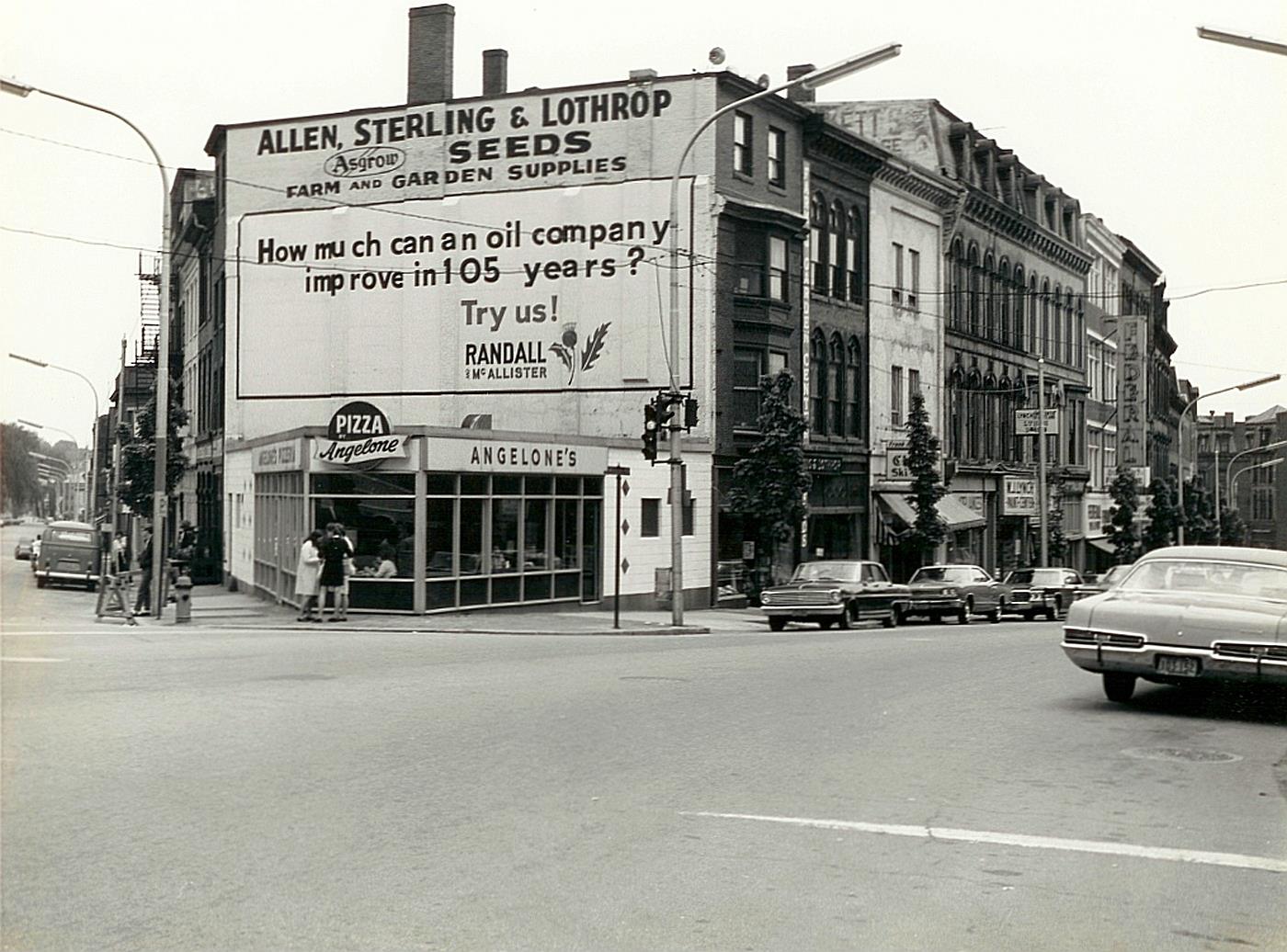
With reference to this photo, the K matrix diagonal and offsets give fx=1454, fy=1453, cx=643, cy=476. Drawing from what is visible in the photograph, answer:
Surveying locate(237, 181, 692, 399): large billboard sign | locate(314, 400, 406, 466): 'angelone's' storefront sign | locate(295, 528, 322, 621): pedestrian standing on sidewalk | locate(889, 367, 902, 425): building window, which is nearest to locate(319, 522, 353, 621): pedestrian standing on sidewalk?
locate(295, 528, 322, 621): pedestrian standing on sidewalk

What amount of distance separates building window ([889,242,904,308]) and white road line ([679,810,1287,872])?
1497 inches

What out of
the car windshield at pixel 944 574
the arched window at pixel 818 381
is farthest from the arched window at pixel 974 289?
the car windshield at pixel 944 574

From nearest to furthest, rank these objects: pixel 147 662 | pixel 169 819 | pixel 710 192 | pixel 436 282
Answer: pixel 169 819
pixel 147 662
pixel 710 192
pixel 436 282

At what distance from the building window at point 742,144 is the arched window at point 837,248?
489 centimetres

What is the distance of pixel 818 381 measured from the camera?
40844 millimetres

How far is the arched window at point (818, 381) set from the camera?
4034 cm

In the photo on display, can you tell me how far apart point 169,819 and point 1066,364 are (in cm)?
5921

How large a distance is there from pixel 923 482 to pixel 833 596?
13340 mm

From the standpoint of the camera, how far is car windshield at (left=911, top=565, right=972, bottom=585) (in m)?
35.5

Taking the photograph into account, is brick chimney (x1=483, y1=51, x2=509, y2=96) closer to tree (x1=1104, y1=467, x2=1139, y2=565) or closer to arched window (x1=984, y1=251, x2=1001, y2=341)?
arched window (x1=984, y1=251, x2=1001, y2=341)

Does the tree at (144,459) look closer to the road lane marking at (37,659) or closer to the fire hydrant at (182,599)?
the fire hydrant at (182,599)

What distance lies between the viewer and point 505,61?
40719 mm

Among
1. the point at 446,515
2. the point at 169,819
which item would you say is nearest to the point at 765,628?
the point at 446,515

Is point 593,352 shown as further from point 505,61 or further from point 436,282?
point 505,61
